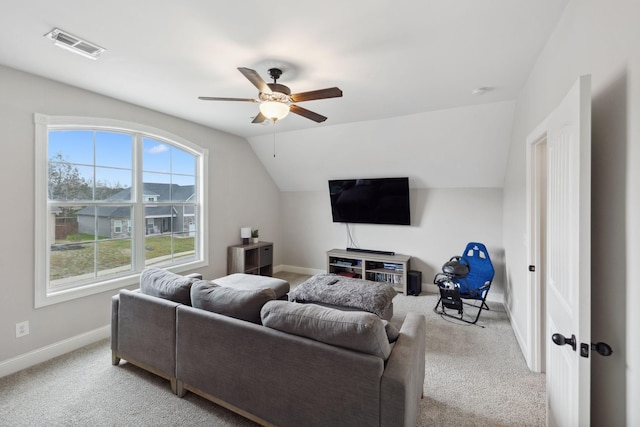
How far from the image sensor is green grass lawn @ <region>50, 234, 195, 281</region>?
9.37 feet

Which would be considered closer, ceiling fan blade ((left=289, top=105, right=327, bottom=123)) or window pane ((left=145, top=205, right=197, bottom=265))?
ceiling fan blade ((left=289, top=105, right=327, bottom=123))

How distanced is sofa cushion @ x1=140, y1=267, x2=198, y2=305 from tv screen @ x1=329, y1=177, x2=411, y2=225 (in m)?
3.31

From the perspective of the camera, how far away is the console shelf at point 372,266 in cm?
466

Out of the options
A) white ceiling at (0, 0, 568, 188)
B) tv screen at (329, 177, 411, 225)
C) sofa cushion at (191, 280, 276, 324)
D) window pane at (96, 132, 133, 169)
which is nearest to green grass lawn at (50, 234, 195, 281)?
window pane at (96, 132, 133, 169)

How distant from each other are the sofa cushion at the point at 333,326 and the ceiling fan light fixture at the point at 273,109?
1.52m

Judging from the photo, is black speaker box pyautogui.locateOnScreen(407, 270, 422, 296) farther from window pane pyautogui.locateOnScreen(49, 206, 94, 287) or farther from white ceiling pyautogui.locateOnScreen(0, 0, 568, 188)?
window pane pyautogui.locateOnScreen(49, 206, 94, 287)

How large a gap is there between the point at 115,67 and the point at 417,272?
453 centimetres

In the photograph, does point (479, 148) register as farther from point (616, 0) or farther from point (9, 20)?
point (9, 20)

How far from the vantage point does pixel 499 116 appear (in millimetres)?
3436

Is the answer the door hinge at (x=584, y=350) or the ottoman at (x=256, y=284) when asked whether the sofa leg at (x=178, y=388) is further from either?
the door hinge at (x=584, y=350)

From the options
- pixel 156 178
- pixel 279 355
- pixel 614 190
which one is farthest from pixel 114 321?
pixel 614 190

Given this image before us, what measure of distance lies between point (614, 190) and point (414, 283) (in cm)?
356

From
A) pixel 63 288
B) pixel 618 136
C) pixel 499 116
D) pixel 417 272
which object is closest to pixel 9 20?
pixel 63 288

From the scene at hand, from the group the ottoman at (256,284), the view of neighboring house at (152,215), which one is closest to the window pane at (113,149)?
the view of neighboring house at (152,215)
